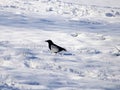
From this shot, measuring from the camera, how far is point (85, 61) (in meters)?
8.79

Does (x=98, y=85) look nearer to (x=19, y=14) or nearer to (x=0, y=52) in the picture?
(x=0, y=52)

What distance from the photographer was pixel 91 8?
67.3 feet

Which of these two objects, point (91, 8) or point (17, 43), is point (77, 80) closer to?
point (17, 43)

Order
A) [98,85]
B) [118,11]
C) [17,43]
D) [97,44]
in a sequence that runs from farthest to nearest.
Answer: [118,11]
[97,44]
[17,43]
[98,85]

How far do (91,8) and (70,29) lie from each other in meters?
7.06

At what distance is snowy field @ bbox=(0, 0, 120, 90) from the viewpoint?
22.3ft

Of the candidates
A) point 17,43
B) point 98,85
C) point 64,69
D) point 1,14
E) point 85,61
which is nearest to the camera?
point 98,85

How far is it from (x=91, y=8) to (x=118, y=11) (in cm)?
174

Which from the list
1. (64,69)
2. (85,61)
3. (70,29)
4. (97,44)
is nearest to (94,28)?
(70,29)

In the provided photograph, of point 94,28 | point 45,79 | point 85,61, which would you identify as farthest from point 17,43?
point 94,28

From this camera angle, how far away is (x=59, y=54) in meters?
9.34

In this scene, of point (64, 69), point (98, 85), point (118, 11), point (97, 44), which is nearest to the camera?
point (98, 85)

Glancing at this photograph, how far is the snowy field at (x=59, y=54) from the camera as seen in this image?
268 inches

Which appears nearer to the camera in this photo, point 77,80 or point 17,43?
point 77,80
